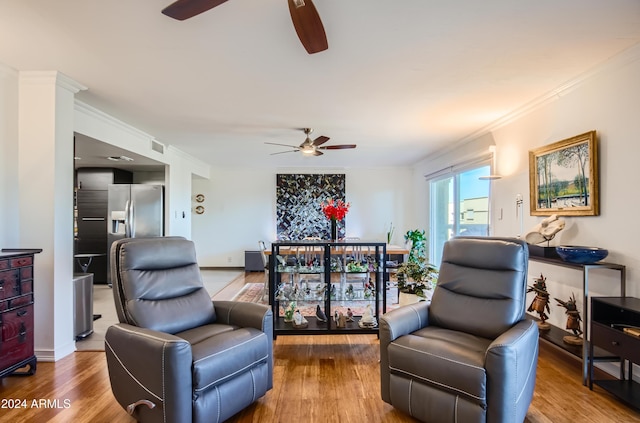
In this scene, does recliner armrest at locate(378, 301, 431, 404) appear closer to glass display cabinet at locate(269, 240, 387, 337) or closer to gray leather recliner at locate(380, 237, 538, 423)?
gray leather recliner at locate(380, 237, 538, 423)

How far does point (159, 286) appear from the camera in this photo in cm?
234

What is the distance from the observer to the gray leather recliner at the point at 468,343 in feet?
5.71

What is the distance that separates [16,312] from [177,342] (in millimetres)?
1696

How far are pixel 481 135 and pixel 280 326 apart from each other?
370 centimetres

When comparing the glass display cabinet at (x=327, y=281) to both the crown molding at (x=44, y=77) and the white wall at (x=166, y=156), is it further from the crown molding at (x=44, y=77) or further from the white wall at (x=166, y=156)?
the white wall at (x=166, y=156)

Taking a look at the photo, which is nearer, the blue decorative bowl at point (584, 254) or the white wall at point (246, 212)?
the blue decorative bowl at point (584, 254)

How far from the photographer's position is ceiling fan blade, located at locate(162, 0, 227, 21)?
1.51 m

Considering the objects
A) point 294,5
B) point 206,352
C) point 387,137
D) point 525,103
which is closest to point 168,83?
point 294,5

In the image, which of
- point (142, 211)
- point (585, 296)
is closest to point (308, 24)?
point (585, 296)

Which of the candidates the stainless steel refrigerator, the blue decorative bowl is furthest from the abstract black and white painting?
the blue decorative bowl

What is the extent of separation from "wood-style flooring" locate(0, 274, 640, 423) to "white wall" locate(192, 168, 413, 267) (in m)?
4.84

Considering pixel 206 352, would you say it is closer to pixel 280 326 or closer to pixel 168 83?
pixel 280 326

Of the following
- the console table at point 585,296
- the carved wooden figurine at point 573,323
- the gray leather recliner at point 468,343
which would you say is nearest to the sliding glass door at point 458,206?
the carved wooden figurine at point 573,323

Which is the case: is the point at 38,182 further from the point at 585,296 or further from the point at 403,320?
the point at 585,296
